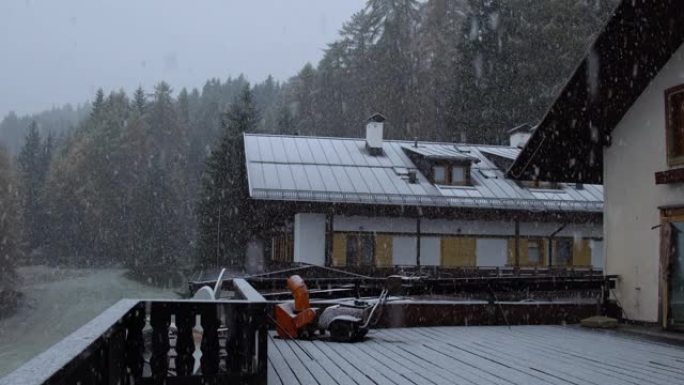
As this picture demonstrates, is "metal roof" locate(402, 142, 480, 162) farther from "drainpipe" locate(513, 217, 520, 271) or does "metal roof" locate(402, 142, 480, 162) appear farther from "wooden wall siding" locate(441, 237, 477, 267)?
"wooden wall siding" locate(441, 237, 477, 267)

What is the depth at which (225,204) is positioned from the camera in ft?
140

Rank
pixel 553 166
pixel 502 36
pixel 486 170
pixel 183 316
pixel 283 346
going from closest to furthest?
pixel 183 316
pixel 283 346
pixel 553 166
pixel 486 170
pixel 502 36

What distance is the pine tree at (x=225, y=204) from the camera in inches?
1591

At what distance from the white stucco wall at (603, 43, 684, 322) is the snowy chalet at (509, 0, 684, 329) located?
16 mm

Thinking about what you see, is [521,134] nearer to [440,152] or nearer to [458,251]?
[440,152]

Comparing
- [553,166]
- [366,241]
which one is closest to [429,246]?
[366,241]

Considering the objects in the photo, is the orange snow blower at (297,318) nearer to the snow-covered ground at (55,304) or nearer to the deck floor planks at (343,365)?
the deck floor planks at (343,365)

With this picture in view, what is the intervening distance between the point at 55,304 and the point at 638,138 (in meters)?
50.4

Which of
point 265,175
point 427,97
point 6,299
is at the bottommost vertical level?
point 6,299

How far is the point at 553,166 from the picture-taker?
1377cm

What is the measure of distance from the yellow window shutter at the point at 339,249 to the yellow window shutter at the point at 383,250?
3.48 feet

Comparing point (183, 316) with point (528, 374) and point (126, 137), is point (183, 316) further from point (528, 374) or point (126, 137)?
point (126, 137)

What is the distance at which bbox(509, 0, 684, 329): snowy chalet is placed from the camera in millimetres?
11000

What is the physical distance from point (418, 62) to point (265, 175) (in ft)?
105
